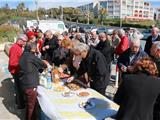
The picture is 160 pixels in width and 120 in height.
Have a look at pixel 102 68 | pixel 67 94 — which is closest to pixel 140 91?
pixel 102 68

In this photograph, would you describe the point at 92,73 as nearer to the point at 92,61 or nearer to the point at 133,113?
the point at 92,61

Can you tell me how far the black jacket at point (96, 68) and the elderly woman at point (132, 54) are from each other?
439 mm

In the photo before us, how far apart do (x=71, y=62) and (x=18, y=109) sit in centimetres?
189

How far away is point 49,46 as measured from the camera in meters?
10.0

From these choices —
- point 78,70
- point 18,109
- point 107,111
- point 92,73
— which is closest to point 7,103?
point 18,109

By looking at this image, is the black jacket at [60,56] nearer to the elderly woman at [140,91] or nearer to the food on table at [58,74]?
the food on table at [58,74]

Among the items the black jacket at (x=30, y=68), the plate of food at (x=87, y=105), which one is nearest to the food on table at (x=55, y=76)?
the black jacket at (x=30, y=68)

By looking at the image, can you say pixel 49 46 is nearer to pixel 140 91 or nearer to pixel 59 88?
pixel 59 88

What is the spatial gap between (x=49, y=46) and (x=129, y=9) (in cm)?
14933

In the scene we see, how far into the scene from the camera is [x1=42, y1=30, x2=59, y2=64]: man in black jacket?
9934 mm

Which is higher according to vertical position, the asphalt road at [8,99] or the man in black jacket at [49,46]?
the man in black jacket at [49,46]

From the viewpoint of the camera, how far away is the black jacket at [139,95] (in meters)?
4.01

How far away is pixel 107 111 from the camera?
16.6ft

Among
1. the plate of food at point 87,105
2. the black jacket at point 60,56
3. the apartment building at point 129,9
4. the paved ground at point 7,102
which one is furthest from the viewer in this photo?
the apartment building at point 129,9
